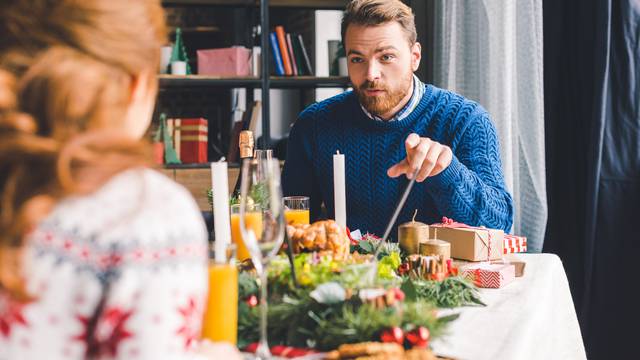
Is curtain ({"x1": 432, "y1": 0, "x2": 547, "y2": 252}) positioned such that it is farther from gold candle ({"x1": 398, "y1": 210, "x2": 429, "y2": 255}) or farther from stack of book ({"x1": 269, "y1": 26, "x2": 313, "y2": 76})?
gold candle ({"x1": 398, "y1": 210, "x2": 429, "y2": 255})

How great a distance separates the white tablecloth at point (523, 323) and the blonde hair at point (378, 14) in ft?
2.80

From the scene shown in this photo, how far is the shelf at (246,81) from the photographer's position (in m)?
3.38

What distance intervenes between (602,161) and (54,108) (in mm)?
2366

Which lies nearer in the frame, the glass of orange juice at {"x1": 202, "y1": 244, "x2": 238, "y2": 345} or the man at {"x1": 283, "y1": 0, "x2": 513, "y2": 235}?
the glass of orange juice at {"x1": 202, "y1": 244, "x2": 238, "y2": 345}

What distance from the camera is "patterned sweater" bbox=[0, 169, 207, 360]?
559 millimetres

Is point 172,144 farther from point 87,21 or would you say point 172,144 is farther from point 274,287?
point 87,21

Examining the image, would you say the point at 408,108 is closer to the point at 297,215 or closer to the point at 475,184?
the point at 475,184

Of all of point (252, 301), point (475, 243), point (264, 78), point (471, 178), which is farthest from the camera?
point (264, 78)

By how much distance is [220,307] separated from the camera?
811 mm

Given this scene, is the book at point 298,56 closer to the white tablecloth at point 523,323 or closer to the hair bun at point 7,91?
the white tablecloth at point 523,323

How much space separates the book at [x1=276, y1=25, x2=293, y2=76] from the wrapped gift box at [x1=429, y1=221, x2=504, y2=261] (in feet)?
7.38

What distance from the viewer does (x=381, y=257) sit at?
1291 millimetres

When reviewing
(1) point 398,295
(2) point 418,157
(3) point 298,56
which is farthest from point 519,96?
(1) point 398,295

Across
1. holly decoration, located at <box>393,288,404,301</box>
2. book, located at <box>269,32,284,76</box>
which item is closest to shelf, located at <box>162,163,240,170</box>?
book, located at <box>269,32,284,76</box>
